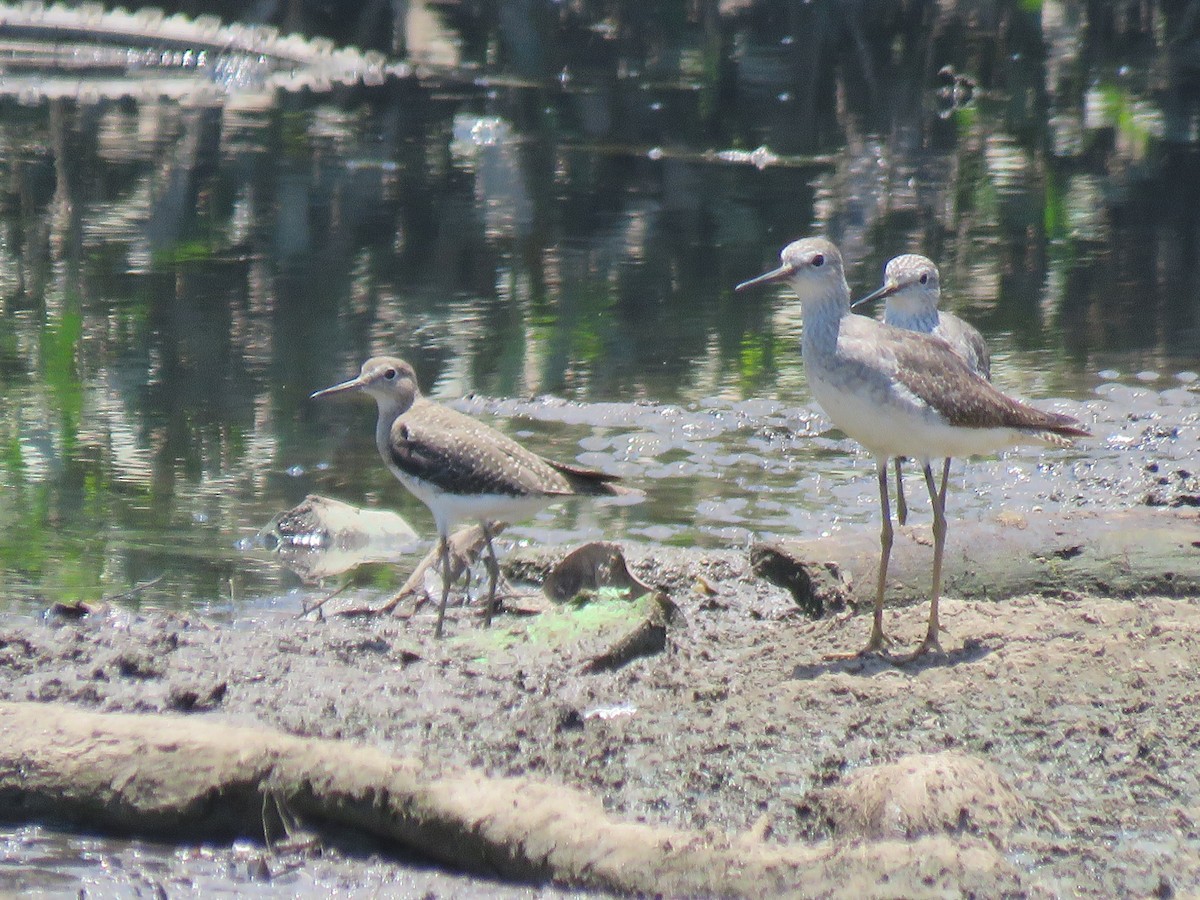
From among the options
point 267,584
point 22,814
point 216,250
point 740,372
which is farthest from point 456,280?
point 22,814

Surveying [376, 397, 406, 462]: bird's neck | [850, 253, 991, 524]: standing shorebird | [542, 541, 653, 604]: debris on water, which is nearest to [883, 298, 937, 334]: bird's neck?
[850, 253, 991, 524]: standing shorebird

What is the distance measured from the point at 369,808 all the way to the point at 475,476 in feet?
7.15

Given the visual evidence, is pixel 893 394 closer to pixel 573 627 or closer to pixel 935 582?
pixel 935 582

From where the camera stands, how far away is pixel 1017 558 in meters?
6.03

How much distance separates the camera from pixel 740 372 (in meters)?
9.65

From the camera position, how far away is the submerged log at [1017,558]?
→ 5867 millimetres

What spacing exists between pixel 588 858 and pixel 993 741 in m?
1.30

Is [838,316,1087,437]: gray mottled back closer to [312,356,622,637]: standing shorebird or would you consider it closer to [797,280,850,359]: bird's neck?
[797,280,850,359]: bird's neck

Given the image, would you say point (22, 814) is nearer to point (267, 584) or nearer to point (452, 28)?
point (267, 584)

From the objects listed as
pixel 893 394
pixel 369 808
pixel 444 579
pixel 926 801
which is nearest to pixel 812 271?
pixel 893 394

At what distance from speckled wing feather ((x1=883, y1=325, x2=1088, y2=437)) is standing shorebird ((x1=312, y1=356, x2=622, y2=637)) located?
4.54 ft

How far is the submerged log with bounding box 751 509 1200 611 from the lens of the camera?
19.2 feet

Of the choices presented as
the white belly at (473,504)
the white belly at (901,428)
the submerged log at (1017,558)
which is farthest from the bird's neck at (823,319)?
the white belly at (473,504)

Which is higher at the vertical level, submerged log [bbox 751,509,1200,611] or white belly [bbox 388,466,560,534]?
white belly [bbox 388,466,560,534]
